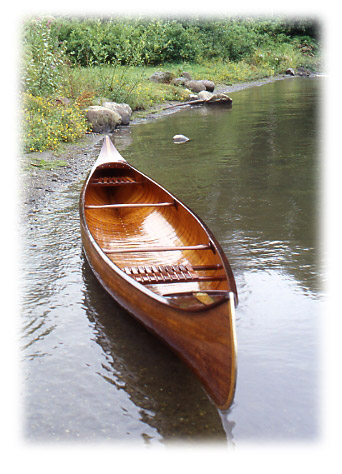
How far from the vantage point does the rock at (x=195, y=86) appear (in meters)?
21.6

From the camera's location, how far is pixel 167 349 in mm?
3945

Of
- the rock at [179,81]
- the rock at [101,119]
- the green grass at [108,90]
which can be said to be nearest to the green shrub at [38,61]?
the green grass at [108,90]

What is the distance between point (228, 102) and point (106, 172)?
501 inches

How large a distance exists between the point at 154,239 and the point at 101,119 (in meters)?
8.93

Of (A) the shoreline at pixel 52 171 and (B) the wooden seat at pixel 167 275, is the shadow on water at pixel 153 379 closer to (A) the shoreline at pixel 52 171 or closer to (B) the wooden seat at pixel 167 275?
(B) the wooden seat at pixel 167 275

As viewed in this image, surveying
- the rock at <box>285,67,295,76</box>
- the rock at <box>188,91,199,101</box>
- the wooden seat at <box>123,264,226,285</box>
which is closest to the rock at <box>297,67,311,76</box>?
the rock at <box>285,67,295,76</box>

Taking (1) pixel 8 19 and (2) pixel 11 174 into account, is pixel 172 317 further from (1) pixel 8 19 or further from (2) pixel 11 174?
(1) pixel 8 19

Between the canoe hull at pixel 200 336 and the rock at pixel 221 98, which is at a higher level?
the canoe hull at pixel 200 336

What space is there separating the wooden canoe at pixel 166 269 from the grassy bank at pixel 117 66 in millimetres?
3662

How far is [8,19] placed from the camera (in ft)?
35.1

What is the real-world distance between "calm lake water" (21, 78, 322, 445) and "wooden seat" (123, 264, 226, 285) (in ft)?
1.10

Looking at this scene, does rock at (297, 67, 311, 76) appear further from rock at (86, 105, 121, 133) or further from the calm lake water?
the calm lake water

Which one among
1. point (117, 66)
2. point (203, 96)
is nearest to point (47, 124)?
point (117, 66)

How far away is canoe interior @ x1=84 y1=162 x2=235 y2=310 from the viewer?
4.24m
